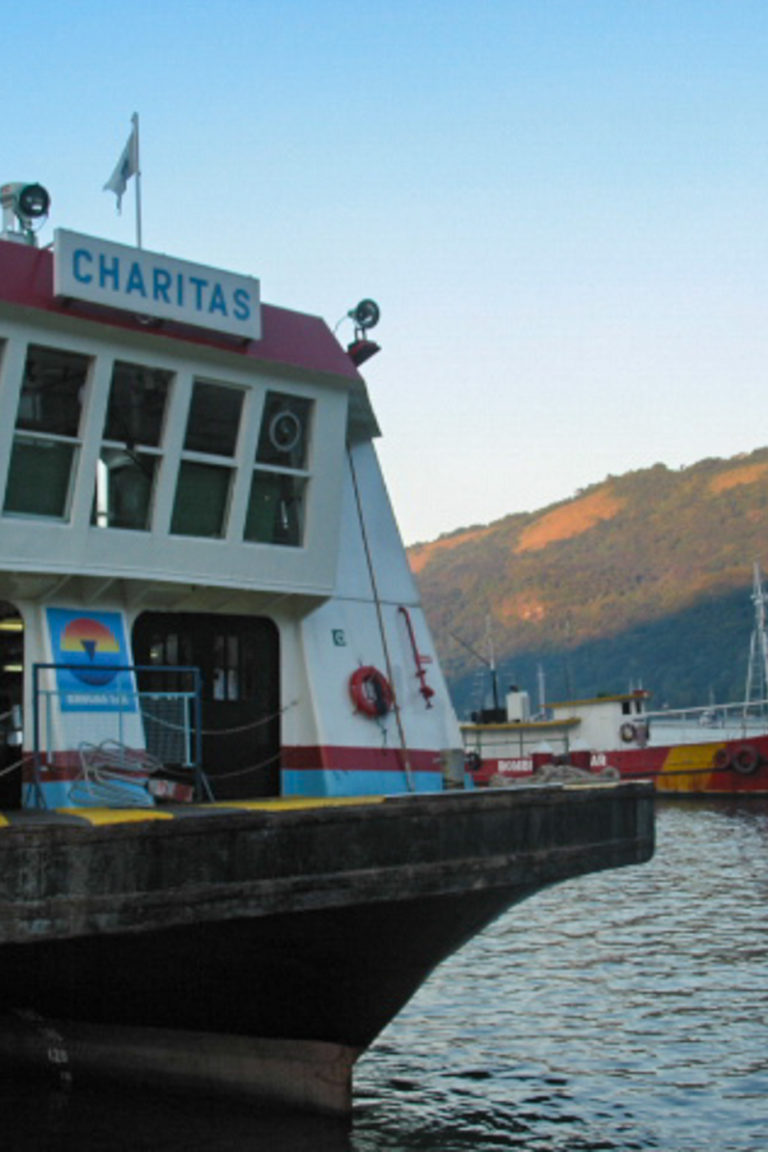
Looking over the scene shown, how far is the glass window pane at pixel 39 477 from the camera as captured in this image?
10.1 metres

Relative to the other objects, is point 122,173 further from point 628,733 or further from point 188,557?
point 628,733

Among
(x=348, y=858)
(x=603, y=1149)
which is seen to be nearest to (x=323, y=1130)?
(x=603, y=1149)

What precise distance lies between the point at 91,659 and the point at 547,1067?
563 cm

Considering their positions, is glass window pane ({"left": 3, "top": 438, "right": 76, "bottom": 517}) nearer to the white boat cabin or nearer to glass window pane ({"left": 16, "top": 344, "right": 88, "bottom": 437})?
the white boat cabin

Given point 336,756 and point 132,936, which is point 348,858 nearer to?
point 132,936

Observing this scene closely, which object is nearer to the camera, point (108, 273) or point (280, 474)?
point (108, 273)

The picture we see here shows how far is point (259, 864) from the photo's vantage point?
809 cm

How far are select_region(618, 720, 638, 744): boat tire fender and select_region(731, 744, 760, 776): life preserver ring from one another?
417 cm

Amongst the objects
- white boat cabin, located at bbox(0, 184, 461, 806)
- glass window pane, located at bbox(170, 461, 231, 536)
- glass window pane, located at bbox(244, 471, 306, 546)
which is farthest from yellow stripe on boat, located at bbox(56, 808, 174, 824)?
glass window pane, located at bbox(244, 471, 306, 546)

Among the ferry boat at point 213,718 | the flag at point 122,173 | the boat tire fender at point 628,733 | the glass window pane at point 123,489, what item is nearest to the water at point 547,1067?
the ferry boat at point 213,718

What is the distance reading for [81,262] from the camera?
9953 mm

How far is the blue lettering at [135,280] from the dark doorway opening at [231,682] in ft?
8.82

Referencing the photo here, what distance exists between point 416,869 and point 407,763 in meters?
2.99

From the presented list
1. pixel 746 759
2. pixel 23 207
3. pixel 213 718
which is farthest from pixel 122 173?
pixel 746 759
